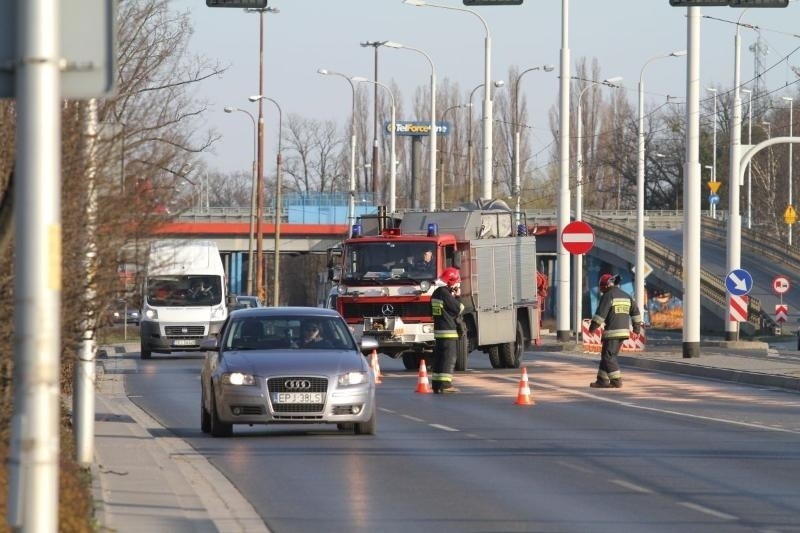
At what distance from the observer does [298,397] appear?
1894 centimetres

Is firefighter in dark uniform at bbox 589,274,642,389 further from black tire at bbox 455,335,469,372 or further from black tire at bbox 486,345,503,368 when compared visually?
black tire at bbox 486,345,503,368

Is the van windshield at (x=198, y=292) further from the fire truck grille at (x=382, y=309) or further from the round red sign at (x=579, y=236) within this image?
the fire truck grille at (x=382, y=309)

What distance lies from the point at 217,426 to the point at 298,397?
1.10 metres

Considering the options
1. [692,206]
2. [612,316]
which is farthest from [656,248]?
[612,316]

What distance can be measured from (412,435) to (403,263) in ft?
46.3

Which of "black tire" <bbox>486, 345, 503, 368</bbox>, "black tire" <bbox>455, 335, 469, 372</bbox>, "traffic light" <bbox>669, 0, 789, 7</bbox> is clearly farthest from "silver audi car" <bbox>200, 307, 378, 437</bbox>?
"black tire" <bbox>486, 345, 503, 368</bbox>

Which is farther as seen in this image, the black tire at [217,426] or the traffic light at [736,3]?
the traffic light at [736,3]

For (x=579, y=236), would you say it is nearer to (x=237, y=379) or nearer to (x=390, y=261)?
(x=390, y=261)

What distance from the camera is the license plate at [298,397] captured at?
18.9 meters

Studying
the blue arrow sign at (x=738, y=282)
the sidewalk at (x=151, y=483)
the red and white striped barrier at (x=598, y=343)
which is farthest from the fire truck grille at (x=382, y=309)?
the blue arrow sign at (x=738, y=282)

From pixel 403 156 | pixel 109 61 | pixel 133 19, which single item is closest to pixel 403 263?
pixel 133 19

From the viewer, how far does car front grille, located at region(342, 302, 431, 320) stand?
33.5 meters

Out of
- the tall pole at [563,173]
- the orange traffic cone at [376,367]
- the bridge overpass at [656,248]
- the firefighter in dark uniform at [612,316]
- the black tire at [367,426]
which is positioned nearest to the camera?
the black tire at [367,426]

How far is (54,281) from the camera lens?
6398 millimetres
